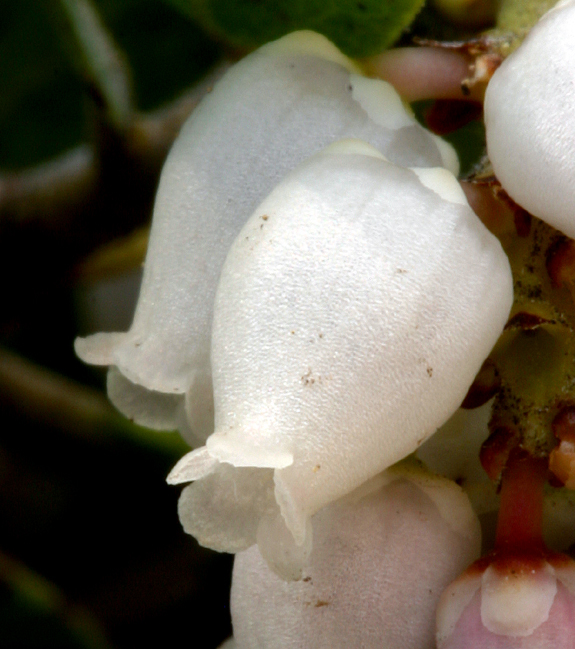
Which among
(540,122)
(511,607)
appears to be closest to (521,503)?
(511,607)

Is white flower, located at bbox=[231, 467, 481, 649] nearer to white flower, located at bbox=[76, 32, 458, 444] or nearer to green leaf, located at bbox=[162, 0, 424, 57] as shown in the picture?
white flower, located at bbox=[76, 32, 458, 444]

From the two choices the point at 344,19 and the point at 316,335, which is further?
the point at 344,19

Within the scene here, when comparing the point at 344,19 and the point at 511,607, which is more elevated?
the point at 344,19

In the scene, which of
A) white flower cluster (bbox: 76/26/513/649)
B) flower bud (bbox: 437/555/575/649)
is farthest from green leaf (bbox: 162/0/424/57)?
flower bud (bbox: 437/555/575/649)

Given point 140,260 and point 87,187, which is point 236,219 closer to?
point 87,187

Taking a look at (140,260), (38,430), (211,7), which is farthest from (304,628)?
(38,430)

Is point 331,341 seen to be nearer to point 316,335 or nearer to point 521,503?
point 316,335
